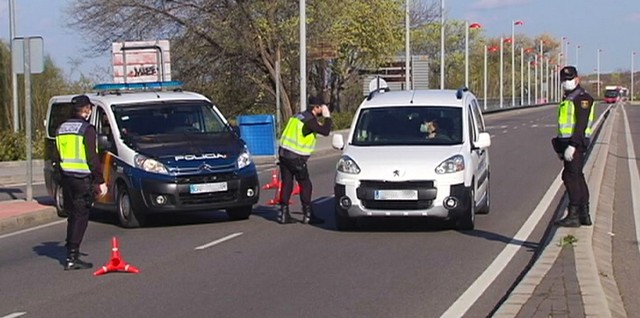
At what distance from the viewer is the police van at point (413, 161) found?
13672mm

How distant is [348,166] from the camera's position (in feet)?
46.3

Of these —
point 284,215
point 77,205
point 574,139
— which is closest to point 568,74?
point 574,139

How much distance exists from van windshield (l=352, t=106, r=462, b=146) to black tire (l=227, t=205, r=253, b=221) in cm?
215

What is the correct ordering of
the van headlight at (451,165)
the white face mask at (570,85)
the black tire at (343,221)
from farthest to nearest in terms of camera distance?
the black tire at (343,221) → the van headlight at (451,165) → the white face mask at (570,85)

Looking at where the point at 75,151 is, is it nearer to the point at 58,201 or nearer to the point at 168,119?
the point at 168,119

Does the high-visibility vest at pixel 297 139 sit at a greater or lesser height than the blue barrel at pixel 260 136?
greater

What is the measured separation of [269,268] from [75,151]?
237 centimetres

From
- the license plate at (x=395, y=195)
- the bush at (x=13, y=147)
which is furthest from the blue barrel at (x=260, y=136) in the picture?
the license plate at (x=395, y=195)

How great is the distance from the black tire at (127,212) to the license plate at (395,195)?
11.9 feet

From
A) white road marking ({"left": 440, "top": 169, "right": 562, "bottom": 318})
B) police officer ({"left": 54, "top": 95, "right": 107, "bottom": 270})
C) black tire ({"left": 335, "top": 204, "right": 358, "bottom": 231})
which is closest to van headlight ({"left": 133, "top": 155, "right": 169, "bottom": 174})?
black tire ({"left": 335, "top": 204, "right": 358, "bottom": 231})

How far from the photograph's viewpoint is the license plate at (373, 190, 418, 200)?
13.6 metres

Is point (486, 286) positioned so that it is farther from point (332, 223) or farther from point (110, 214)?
point (110, 214)

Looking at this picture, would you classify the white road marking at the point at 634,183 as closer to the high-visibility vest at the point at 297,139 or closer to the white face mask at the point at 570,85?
the white face mask at the point at 570,85

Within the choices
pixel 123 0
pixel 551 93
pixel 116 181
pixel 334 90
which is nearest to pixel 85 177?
pixel 116 181
